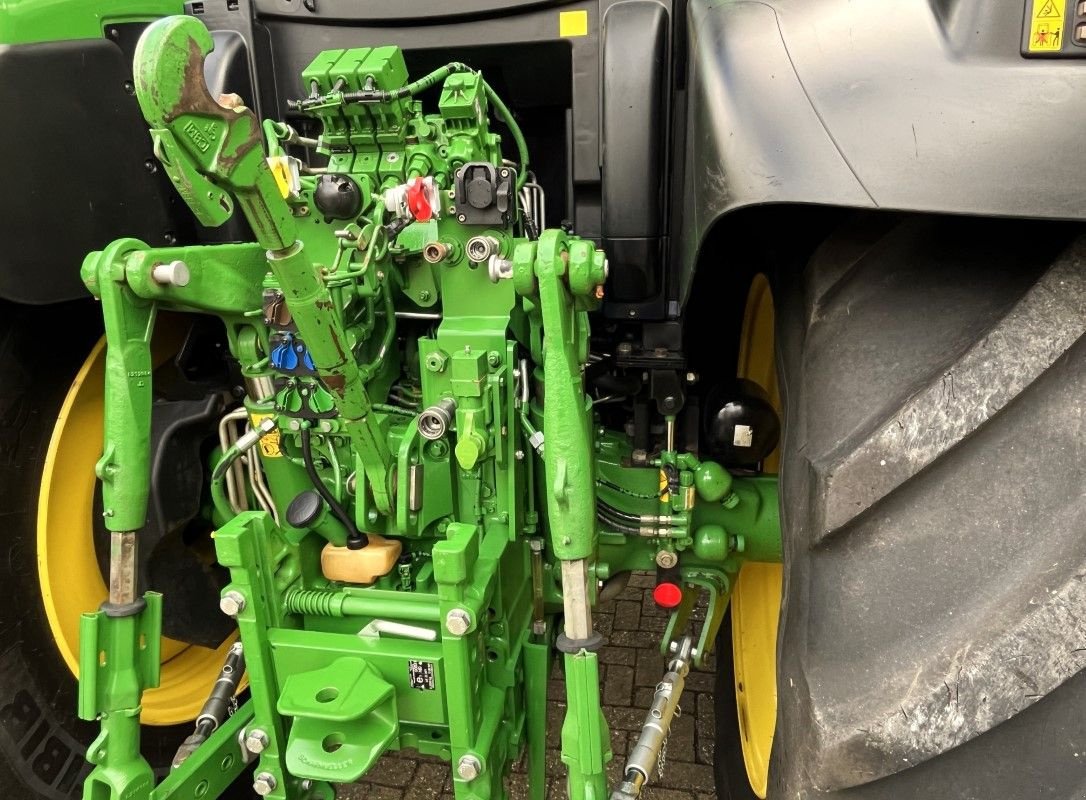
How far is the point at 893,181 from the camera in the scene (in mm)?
743

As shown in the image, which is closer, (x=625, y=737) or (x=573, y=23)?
(x=573, y=23)

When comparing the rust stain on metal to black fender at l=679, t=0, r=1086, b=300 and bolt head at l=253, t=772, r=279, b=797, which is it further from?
bolt head at l=253, t=772, r=279, b=797

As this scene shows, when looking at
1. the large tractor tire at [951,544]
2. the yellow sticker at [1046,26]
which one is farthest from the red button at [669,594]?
the yellow sticker at [1046,26]

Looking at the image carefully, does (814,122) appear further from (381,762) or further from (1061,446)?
(381,762)

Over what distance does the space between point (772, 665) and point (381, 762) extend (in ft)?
3.52

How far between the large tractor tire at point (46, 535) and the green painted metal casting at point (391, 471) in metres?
0.28

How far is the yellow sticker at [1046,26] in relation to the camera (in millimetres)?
692

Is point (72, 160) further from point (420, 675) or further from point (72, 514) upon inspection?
point (420, 675)

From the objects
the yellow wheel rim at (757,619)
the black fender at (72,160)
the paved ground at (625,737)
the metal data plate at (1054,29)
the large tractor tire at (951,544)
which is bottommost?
the paved ground at (625,737)

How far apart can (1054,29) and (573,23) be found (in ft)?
2.96

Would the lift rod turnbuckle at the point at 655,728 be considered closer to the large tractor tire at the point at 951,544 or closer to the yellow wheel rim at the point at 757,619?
the yellow wheel rim at the point at 757,619

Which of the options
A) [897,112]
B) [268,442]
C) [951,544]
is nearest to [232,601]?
[268,442]

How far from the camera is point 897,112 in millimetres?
747

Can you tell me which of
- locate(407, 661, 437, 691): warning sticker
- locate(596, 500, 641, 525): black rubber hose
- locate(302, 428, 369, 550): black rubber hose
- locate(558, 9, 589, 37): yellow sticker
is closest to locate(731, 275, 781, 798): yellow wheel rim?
locate(596, 500, 641, 525): black rubber hose
